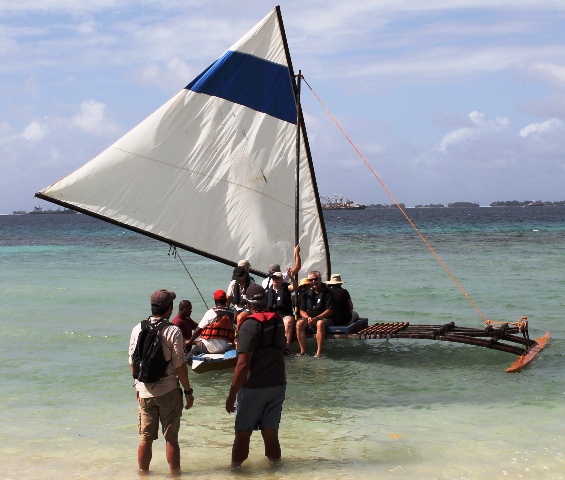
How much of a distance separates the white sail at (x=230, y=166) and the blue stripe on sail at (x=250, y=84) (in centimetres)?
2

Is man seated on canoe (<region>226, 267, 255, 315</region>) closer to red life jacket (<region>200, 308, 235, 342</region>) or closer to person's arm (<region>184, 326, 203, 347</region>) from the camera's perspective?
red life jacket (<region>200, 308, 235, 342</region>)

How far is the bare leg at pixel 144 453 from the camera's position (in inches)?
299

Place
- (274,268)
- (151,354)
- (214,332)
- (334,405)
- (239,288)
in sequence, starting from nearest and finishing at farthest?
(151,354), (334,405), (214,332), (274,268), (239,288)

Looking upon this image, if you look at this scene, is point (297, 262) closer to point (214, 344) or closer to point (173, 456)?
point (214, 344)

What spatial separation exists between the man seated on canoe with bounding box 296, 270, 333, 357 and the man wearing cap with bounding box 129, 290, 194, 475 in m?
5.91

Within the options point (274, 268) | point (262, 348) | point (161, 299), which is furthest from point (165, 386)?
point (274, 268)

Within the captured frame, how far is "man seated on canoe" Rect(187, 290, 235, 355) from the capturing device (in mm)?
11602

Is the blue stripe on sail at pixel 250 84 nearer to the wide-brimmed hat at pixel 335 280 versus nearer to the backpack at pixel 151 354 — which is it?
the wide-brimmed hat at pixel 335 280

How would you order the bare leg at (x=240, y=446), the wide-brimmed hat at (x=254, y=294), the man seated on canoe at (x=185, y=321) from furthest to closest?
the man seated on canoe at (x=185, y=321)
the bare leg at (x=240, y=446)
the wide-brimmed hat at (x=254, y=294)

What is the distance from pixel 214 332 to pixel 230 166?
3.08 m

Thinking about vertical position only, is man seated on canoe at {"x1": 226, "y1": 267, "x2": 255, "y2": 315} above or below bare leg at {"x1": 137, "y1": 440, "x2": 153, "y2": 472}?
above

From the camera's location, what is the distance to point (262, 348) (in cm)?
750

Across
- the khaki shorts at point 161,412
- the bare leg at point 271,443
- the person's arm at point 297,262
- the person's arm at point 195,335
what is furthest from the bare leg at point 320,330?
the khaki shorts at point 161,412

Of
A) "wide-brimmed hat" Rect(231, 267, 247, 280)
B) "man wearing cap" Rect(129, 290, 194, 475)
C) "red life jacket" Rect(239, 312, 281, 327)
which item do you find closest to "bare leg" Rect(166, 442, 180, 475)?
"man wearing cap" Rect(129, 290, 194, 475)
